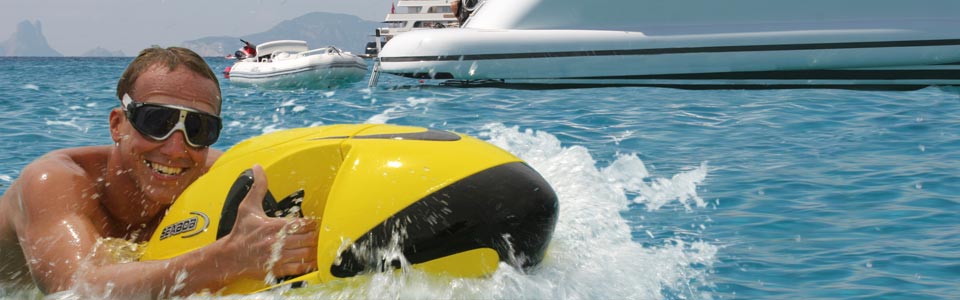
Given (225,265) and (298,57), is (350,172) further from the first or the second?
(298,57)

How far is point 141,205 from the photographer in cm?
300

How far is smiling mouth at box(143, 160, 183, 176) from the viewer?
2861mm

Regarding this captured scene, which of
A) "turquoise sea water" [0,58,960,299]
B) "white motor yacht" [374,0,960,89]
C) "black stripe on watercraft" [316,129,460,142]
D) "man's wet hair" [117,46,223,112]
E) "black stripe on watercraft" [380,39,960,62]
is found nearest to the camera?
"black stripe on watercraft" [316,129,460,142]

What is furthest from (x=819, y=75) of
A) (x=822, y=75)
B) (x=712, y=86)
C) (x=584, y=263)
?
(x=584, y=263)

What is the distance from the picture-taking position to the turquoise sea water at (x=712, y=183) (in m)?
3.68

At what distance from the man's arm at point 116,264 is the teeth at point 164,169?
206 mm

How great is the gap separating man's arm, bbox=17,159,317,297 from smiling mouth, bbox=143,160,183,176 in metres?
0.20

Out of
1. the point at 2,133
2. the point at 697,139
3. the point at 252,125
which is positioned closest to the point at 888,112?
the point at 697,139

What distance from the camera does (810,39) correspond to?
40.9ft

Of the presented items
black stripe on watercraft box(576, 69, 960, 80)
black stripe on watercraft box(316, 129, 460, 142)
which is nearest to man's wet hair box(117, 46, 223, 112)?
black stripe on watercraft box(316, 129, 460, 142)

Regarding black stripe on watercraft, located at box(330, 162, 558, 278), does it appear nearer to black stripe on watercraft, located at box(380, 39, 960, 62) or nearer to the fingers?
the fingers

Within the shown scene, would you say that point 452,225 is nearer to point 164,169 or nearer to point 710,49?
point 164,169

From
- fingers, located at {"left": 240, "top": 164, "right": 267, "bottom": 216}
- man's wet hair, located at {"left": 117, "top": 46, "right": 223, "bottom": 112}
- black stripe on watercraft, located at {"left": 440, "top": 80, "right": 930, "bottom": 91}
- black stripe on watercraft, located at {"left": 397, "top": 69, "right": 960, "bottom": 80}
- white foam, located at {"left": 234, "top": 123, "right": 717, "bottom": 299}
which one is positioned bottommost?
black stripe on watercraft, located at {"left": 440, "top": 80, "right": 930, "bottom": 91}

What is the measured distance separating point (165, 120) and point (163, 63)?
19 cm
